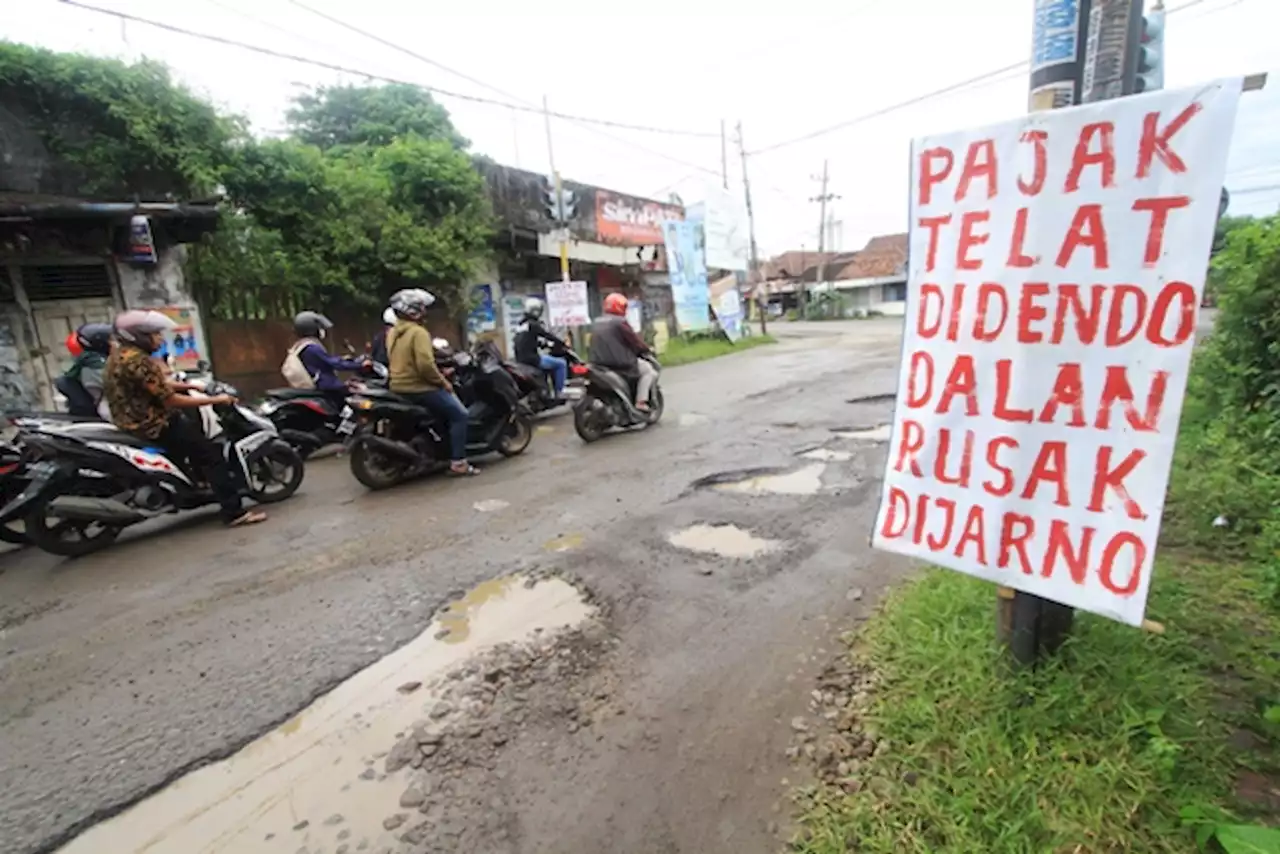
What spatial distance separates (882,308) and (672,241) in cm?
3044

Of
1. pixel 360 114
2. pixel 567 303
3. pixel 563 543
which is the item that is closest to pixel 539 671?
pixel 563 543

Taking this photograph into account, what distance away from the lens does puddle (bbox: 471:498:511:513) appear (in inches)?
188

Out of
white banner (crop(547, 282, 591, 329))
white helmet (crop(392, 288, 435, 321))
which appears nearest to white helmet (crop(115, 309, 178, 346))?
white helmet (crop(392, 288, 435, 321))

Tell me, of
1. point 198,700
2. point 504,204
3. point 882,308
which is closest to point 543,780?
point 198,700

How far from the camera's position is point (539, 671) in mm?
2645

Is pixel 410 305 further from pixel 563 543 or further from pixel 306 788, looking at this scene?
pixel 306 788

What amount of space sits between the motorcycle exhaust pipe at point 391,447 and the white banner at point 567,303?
264 inches

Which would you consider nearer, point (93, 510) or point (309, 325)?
point (93, 510)

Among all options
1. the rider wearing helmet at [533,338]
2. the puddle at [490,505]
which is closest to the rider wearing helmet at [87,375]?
the puddle at [490,505]

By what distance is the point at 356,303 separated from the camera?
1088 cm

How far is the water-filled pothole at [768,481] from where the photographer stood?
4.86 metres

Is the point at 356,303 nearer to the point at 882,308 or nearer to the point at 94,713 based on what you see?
the point at 94,713

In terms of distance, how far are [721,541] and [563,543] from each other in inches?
37.7

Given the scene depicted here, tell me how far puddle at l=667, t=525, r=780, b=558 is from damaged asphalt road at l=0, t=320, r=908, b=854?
0.06 feet
